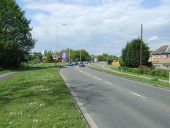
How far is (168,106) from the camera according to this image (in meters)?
15.8

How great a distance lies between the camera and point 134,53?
76.0 metres

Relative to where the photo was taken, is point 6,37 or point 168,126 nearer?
point 168,126

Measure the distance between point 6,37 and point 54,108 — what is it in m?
63.8

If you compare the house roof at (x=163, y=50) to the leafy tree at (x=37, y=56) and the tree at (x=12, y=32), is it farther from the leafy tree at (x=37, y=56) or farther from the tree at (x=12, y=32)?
the leafy tree at (x=37, y=56)

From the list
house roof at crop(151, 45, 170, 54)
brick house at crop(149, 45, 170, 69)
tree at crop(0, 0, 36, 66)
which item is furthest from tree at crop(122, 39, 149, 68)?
house roof at crop(151, 45, 170, 54)

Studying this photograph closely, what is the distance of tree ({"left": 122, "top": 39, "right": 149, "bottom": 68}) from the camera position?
74562 millimetres

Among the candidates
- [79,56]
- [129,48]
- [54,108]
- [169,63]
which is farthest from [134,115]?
[79,56]

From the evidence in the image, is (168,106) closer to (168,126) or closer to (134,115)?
(134,115)

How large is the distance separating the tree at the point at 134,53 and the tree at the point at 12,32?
21.0 meters

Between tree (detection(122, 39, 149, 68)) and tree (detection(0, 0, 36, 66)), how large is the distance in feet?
69.0

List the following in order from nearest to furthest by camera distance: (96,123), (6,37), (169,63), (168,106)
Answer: (96,123) < (168,106) < (6,37) < (169,63)

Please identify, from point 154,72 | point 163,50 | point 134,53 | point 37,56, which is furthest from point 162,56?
point 37,56

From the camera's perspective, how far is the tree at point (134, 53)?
245ft

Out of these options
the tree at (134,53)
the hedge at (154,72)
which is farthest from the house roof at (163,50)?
the hedge at (154,72)
